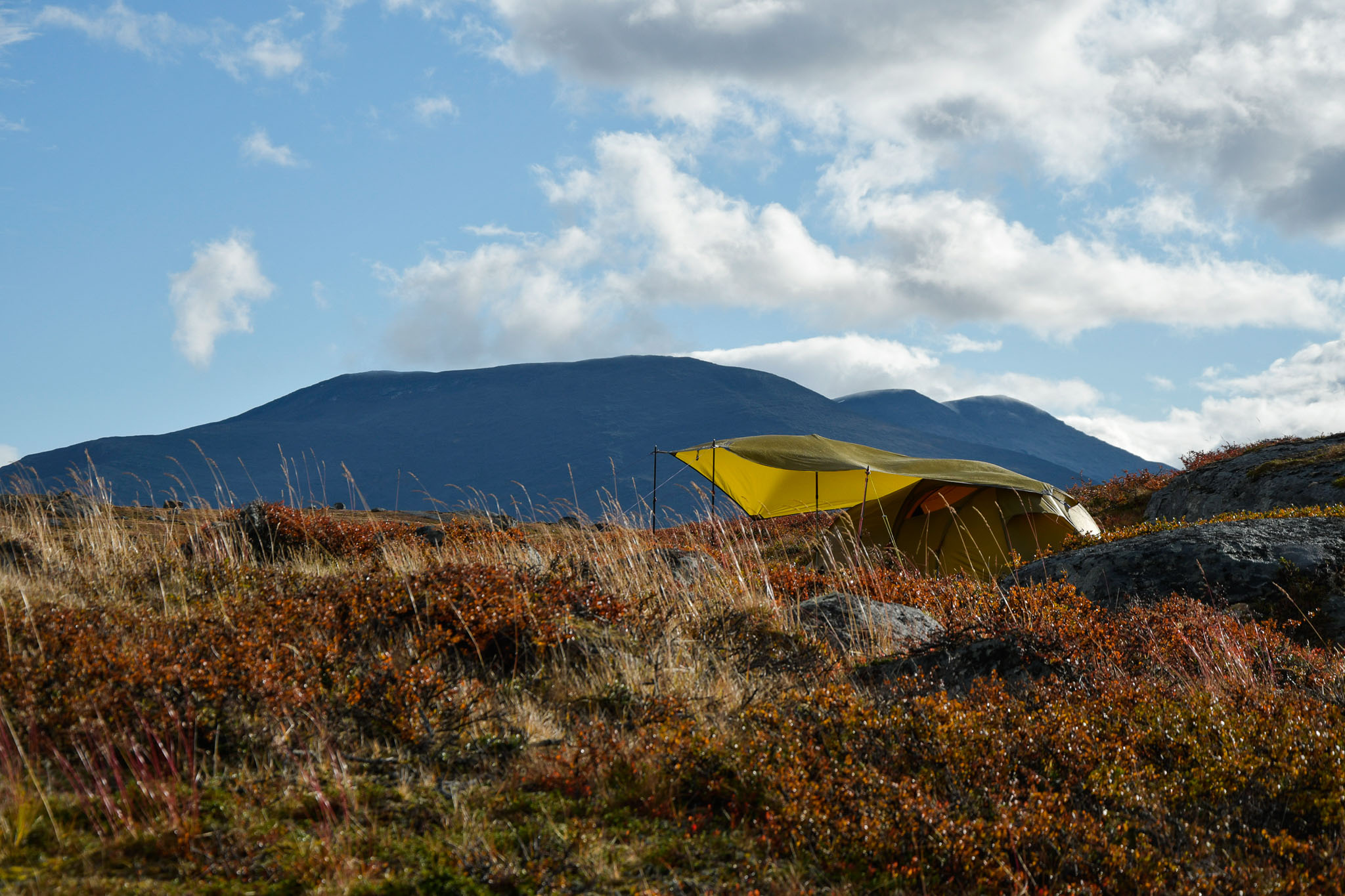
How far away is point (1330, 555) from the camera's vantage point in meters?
8.62

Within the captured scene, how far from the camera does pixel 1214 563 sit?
8.79m

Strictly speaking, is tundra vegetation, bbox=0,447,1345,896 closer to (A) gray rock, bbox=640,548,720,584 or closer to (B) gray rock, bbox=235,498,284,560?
(A) gray rock, bbox=640,548,720,584

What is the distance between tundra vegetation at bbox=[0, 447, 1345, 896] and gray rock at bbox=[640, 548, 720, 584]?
179 centimetres

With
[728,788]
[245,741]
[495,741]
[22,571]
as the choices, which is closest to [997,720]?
[728,788]

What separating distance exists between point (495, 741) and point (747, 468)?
13.6 m

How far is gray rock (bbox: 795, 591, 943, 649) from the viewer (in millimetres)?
6879

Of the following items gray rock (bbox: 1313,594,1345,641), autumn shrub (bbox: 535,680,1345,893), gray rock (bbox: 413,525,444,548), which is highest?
gray rock (bbox: 413,525,444,548)

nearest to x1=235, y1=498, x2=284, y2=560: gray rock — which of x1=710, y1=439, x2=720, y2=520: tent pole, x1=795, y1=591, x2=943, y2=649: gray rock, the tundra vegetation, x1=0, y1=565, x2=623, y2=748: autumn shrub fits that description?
the tundra vegetation

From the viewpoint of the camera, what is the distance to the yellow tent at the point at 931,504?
1374 centimetres

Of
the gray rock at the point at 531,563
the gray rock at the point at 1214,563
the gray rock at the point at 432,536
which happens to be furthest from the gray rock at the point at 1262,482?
the gray rock at the point at 432,536

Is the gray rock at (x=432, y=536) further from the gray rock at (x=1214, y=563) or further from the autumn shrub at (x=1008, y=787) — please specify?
the gray rock at (x=1214, y=563)

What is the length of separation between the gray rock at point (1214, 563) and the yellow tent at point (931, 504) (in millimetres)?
3149

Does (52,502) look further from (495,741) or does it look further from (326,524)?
(495,741)

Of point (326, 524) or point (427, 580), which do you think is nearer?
point (427, 580)
